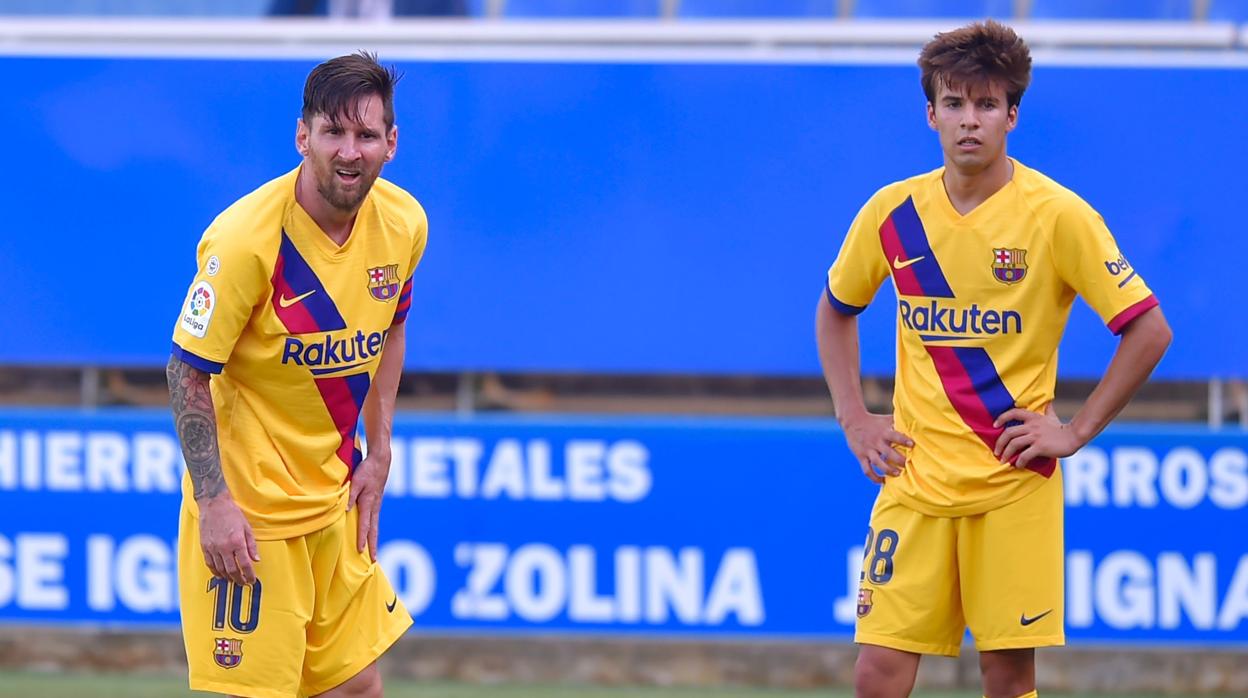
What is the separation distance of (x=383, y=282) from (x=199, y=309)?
1.46ft

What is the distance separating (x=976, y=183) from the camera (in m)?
3.83

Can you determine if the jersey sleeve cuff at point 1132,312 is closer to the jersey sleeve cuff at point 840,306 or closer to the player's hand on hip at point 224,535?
the jersey sleeve cuff at point 840,306

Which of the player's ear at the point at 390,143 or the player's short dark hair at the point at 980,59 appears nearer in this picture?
the player's ear at the point at 390,143

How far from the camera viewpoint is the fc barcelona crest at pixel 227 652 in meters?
3.49

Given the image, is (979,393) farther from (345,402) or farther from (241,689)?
(241,689)

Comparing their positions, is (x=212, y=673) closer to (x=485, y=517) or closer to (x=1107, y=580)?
(x=485, y=517)

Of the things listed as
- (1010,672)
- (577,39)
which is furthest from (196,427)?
(577,39)

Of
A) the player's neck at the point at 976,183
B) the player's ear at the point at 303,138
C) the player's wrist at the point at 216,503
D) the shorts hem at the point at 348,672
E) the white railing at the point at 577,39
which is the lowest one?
the shorts hem at the point at 348,672

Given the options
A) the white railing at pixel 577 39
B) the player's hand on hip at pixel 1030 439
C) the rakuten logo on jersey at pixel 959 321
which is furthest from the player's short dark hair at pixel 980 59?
the white railing at pixel 577 39

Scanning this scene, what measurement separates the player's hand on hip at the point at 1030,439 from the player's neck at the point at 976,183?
0.50 m

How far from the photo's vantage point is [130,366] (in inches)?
237

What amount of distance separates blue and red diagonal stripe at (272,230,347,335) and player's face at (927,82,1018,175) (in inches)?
57.3

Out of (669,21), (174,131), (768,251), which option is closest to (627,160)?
(768,251)

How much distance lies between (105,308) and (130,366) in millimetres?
235
